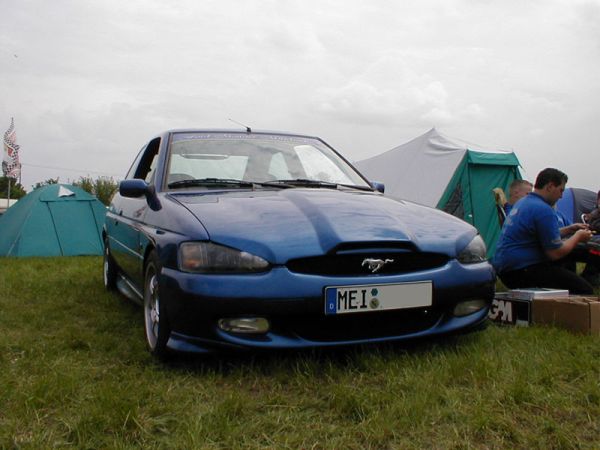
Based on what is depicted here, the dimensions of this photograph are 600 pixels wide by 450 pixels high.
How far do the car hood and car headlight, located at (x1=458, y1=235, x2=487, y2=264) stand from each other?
3cm

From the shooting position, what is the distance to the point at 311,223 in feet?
9.95

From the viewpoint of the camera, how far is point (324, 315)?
Answer: 281 centimetres

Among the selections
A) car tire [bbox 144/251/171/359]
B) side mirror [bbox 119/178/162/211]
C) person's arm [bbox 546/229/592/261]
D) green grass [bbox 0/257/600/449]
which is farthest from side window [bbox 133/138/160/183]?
person's arm [bbox 546/229/592/261]

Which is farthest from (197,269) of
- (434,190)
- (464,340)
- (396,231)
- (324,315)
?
(434,190)

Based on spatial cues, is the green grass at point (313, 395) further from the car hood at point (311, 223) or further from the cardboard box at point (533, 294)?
the car hood at point (311, 223)

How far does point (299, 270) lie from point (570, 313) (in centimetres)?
191

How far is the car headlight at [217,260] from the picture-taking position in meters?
2.82

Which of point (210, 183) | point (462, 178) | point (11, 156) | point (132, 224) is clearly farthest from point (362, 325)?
point (11, 156)

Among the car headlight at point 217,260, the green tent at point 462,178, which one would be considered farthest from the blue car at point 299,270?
the green tent at point 462,178

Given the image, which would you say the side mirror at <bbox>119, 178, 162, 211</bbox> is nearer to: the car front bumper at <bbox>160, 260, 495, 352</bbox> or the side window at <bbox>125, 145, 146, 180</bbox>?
the car front bumper at <bbox>160, 260, 495, 352</bbox>

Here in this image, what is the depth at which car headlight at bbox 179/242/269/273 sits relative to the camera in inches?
111

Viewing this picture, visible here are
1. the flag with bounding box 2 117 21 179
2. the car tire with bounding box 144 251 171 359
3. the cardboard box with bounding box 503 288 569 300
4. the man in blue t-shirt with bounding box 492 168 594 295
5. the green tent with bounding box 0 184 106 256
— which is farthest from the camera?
the flag with bounding box 2 117 21 179

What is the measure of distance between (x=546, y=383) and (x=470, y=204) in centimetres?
824

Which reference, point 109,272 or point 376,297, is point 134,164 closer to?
point 109,272
